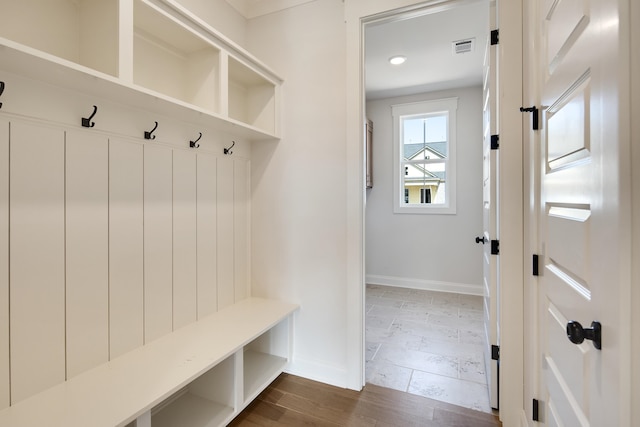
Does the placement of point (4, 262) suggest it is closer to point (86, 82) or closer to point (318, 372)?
point (86, 82)

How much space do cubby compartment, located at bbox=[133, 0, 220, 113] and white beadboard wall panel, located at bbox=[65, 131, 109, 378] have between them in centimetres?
47

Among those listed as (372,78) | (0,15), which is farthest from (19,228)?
(372,78)

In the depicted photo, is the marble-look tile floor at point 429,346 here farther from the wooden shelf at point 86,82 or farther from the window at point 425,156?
the wooden shelf at point 86,82

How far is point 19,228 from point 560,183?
75.1 inches

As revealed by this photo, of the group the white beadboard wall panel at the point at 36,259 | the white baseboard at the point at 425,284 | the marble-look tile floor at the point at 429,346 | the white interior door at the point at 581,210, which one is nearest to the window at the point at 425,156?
the white baseboard at the point at 425,284

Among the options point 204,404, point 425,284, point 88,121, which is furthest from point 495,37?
point 425,284

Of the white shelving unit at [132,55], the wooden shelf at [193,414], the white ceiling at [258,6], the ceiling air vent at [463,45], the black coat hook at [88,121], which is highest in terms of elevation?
the ceiling air vent at [463,45]

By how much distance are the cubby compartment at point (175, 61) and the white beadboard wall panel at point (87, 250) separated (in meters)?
0.47

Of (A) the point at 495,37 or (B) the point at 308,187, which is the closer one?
(A) the point at 495,37

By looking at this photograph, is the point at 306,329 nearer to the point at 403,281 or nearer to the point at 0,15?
the point at 0,15

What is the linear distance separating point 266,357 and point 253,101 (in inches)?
73.0

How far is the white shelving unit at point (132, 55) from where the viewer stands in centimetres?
111

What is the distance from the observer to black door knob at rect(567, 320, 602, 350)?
0.72 metres

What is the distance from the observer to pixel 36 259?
46.7 inches
